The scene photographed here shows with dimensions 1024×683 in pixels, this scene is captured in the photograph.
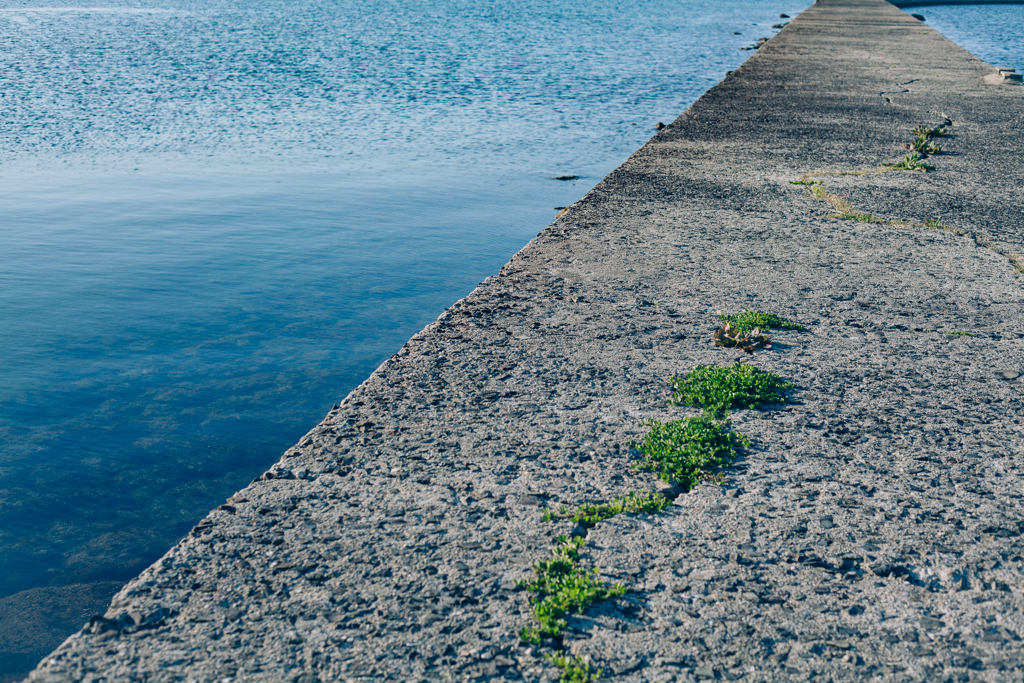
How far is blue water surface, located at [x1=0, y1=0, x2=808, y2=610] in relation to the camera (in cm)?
420

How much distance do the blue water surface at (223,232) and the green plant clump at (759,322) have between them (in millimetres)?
2468

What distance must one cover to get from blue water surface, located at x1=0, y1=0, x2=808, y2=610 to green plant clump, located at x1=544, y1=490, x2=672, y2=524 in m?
2.22

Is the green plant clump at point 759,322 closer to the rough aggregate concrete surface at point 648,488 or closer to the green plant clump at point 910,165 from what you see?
the rough aggregate concrete surface at point 648,488

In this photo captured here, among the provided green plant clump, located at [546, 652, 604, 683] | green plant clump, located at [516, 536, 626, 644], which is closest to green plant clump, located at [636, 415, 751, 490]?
green plant clump, located at [516, 536, 626, 644]

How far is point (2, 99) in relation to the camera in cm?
1230

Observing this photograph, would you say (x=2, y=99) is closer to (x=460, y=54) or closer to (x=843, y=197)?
(x=460, y=54)

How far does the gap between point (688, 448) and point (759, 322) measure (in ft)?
3.70

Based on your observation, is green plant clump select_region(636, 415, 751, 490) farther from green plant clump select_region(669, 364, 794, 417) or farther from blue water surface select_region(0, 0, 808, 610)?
blue water surface select_region(0, 0, 808, 610)

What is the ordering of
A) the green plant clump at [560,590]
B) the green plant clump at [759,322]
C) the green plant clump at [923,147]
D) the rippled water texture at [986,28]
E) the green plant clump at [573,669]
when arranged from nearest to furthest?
the green plant clump at [573,669] → the green plant clump at [560,590] → the green plant clump at [759,322] → the green plant clump at [923,147] → the rippled water texture at [986,28]

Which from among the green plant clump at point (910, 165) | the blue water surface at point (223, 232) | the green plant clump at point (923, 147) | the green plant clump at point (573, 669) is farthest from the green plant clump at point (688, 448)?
the green plant clump at point (923, 147)

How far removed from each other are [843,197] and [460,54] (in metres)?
14.5

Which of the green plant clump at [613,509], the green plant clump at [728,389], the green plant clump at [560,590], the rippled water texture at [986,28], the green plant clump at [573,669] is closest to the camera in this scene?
the green plant clump at [573,669]

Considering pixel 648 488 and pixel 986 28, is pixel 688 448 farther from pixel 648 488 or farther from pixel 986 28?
pixel 986 28

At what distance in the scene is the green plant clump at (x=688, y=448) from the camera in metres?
2.48
